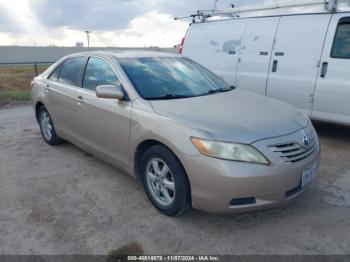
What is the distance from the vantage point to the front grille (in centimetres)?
291

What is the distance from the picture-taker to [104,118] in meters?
3.93

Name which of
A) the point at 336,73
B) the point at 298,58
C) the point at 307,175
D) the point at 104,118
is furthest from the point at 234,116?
the point at 298,58

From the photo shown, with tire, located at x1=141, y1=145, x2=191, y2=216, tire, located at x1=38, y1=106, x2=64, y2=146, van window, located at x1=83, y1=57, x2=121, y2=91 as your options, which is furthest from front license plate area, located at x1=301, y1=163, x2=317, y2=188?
tire, located at x1=38, y1=106, x2=64, y2=146

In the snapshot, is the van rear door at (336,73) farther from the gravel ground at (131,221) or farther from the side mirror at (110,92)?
the side mirror at (110,92)

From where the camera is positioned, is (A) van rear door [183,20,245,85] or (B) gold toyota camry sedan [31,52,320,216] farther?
(A) van rear door [183,20,245,85]

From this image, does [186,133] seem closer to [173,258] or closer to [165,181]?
[165,181]

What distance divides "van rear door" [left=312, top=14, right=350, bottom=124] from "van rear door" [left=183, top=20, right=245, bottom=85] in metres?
1.70

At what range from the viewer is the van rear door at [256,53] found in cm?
612

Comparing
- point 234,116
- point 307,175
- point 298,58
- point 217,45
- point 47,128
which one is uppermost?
point 217,45

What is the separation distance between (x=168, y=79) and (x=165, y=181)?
125 cm

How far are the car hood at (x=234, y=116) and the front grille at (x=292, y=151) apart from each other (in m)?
0.11

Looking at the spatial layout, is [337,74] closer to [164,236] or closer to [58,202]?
[164,236]

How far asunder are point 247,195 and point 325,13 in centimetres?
399

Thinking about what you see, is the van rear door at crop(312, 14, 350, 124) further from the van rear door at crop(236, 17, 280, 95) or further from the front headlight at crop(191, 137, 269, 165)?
the front headlight at crop(191, 137, 269, 165)
